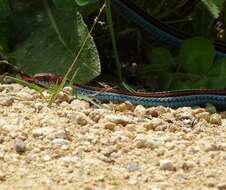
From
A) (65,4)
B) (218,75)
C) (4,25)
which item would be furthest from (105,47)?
(218,75)

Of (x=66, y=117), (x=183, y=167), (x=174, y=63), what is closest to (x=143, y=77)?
(x=174, y=63)

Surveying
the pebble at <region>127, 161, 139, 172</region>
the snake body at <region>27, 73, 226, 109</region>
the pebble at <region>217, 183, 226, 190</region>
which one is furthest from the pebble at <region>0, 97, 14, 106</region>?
the pebble at <region>217, 183, 226, 190</region>

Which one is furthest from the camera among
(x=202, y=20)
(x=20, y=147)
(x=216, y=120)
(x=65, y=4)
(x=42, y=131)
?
(x=202, y=20)

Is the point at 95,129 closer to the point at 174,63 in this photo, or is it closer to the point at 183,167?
the point at 183,167

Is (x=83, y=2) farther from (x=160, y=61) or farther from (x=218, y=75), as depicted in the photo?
(x=218, y=75)

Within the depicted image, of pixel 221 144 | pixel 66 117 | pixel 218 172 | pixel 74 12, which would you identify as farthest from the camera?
pixel 74 12

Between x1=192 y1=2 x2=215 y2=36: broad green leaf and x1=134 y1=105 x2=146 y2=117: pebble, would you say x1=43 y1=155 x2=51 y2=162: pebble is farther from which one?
x1=192 y1=2 x2=215 y2=36: broad green leaf
